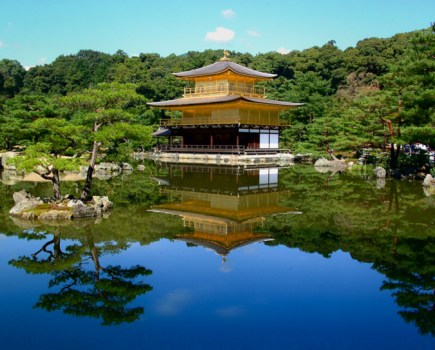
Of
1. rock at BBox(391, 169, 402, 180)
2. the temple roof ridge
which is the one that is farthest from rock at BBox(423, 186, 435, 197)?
the temple roof ridge

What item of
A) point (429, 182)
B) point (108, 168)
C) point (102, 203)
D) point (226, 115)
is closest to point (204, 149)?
point (226, 115)

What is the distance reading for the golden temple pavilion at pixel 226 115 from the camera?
37.6 metres

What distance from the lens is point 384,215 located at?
43.8ft

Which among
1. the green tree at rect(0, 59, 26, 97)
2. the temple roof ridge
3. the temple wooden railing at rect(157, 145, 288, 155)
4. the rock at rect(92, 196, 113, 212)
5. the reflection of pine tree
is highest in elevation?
the green tree at rect(0, 59, 26, 97)

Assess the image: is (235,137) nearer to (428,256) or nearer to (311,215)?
(311,215)

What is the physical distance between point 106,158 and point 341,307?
1018 cm

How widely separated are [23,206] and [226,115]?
27283 mm

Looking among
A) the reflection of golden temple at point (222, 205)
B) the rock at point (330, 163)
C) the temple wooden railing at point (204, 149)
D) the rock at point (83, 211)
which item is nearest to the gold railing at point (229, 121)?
the temple wooden railing at point (204, 149)

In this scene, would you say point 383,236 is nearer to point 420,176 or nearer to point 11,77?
point 420,176

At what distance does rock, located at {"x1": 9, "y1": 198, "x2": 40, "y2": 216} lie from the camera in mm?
12844

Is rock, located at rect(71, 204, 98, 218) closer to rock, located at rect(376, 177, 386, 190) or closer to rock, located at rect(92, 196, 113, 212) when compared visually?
rock, located at rect(92, 196, 113, 212)

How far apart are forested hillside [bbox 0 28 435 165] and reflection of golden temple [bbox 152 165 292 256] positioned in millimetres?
2755

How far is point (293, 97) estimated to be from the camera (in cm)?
4300

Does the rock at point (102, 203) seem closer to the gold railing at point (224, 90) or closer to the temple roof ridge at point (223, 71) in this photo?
the temple roof ridge at point (223, 71)
